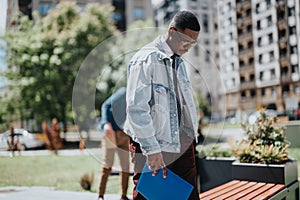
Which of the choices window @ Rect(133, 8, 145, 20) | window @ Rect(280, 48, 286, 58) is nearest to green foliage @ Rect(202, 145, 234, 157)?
window @ Rect(280, 48, 286, 58)

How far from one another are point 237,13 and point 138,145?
41.2 feet

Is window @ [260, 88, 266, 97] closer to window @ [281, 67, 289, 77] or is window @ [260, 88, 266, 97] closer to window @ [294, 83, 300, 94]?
window @ [281, 67, 289, 77]

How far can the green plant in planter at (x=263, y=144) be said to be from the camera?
273 centimetres

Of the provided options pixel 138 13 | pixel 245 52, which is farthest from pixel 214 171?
pixel 138 13

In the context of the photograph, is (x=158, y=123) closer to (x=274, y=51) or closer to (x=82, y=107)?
(x=82, y=107)

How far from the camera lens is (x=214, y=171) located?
3135mm

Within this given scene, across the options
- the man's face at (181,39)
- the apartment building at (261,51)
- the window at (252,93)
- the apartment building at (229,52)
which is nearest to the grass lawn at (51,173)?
the man's face at (181,39)

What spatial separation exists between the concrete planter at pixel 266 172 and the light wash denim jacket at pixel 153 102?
1318mm

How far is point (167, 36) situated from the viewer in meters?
1.58

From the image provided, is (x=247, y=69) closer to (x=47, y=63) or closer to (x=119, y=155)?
(x=47, y=63)

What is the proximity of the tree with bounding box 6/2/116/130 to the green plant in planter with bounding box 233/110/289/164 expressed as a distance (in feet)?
32.2

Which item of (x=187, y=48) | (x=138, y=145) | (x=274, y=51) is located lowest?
(x=138, y=145)

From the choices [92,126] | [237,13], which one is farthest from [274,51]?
[92,126]

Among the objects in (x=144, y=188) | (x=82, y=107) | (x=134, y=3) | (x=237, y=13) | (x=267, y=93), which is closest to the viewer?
(x=144, y=188)
